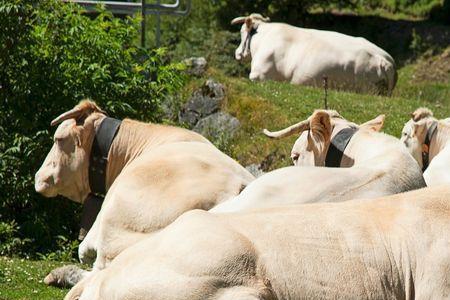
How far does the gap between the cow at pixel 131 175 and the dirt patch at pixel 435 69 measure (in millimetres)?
22078

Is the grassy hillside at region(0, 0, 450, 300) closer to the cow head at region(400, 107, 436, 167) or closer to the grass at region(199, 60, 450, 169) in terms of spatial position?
the grass at region(199, 60, 450, 169)

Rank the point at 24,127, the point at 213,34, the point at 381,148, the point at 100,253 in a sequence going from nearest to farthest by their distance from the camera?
the point at 381,148
the point at 100,253
the point at 24,127
the point at 213,34

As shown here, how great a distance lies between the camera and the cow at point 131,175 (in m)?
9.35

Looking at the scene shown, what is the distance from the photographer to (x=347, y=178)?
8195 mm

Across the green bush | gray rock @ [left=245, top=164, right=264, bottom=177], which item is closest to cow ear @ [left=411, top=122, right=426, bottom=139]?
the green bush

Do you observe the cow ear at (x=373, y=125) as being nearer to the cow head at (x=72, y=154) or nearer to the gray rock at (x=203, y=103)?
the cow head at (x=72, y=154)

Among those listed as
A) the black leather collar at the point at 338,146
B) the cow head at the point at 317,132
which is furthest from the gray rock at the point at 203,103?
the black leather collar at the point at 338,146

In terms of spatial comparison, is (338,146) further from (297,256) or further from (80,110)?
(297,256)

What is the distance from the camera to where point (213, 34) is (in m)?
32.5

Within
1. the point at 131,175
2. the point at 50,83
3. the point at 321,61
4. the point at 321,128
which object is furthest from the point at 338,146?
the point at 321,61

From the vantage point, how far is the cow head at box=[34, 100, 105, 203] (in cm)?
1096

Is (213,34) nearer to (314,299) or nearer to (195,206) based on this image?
(195,206)

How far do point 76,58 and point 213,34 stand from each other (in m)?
18.6

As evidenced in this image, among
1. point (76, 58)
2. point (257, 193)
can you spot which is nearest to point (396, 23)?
point (76, 58)
